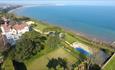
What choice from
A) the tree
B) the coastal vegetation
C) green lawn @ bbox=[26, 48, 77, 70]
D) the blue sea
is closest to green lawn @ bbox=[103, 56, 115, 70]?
the coastal vegetation

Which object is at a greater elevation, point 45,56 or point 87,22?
point 45,56

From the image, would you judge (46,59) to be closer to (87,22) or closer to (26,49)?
(26,49)

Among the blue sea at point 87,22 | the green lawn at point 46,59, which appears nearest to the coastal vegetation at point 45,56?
the green lawn at point 46,59

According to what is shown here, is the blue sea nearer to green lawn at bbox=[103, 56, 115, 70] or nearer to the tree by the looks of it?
green lawn at bbox=[103, 56, 115, 70]

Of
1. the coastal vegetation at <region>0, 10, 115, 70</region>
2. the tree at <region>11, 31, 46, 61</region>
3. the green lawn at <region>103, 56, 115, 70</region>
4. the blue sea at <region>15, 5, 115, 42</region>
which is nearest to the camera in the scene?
the coastal vegetation at <region>0, 10, 115, 70</region>

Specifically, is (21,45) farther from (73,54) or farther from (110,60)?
(110,60)

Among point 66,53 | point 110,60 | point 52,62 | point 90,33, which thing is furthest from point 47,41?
point 90,33

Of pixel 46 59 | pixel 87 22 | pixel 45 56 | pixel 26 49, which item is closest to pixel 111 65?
pixel 46 59

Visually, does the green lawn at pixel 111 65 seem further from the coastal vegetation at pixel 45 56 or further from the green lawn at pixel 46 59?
the green lawn at pixel 46 59

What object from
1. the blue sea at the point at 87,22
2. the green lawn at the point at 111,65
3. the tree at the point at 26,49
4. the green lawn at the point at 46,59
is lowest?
the blue sea at the point at 87,22
